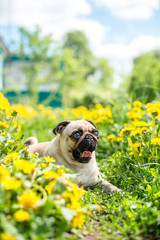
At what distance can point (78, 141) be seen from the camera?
9.11 ft

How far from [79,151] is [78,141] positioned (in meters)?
0.10

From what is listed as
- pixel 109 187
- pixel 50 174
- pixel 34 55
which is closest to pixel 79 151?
pixel 109 187

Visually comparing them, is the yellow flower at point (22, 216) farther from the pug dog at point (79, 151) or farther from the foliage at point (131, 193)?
the pug dog at point (79, 151)

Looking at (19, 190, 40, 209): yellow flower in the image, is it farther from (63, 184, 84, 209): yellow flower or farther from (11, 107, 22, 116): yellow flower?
(11, 107, 22, 116): yellow flower

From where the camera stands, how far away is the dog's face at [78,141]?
2760mm

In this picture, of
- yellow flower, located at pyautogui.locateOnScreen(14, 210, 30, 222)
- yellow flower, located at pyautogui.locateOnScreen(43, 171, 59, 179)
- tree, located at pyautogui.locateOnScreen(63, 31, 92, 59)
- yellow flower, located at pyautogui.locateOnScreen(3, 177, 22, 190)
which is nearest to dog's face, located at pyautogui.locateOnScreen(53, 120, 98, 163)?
yellow flower, located at pyautogui.locateOnScreen(43, 171, 59, 179)

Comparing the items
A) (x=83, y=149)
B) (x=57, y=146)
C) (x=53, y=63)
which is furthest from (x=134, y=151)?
(x=53, y=63)

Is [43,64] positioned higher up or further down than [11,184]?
further down

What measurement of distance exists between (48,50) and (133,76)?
51.2 ft

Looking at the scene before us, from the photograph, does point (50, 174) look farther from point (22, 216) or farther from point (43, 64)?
point (43, 64)

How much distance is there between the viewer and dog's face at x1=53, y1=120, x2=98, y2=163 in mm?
2760

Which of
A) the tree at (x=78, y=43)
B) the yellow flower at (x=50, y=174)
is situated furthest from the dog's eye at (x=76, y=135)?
the tree at (x=78, y=43)

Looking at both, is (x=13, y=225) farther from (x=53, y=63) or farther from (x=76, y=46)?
(x=76, y=46)

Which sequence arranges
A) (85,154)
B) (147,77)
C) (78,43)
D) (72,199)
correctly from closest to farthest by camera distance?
(72,199)
(85,154)
(147,77)
(78,43)
